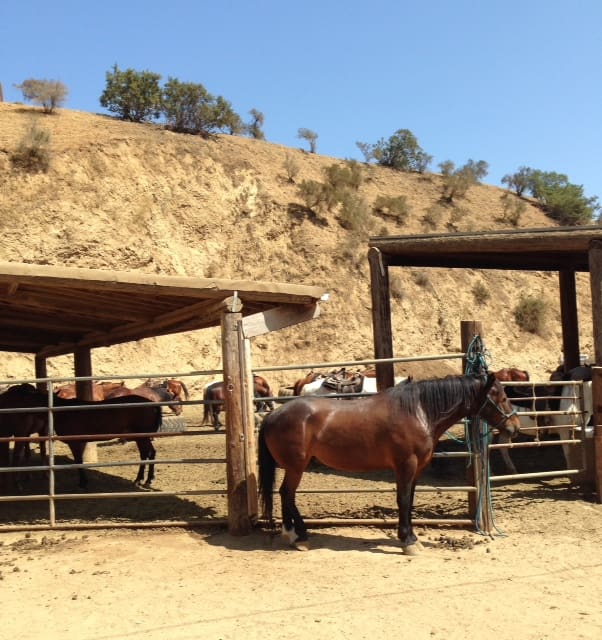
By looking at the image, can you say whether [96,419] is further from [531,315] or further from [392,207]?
[392,207]

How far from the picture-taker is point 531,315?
2997 centimetres

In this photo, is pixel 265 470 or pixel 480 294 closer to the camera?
pixel 265 470

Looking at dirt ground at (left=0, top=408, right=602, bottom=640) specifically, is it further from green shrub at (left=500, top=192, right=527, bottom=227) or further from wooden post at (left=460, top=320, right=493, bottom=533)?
green shrub at (left=500, top=192, right=527, bottom=227)

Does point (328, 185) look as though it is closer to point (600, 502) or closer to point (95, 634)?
point (600, 502)

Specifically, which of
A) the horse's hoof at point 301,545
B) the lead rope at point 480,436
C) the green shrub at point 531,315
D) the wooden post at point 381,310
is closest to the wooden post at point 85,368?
the wooden post at point 381,310

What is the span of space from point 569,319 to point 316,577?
9.03 m

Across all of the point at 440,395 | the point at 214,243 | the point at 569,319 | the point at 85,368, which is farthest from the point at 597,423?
the point at 214,243

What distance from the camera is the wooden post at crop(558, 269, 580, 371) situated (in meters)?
12.5

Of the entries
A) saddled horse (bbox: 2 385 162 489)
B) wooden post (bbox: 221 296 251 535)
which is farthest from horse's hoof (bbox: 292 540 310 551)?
saddled horse (bbox: 2 385 162 489)

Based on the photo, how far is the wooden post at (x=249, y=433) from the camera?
22.2 feet

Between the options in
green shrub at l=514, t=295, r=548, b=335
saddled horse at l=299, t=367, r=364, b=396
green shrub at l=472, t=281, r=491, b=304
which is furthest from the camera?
green shrub at l=472, t=281, r=491, b=304

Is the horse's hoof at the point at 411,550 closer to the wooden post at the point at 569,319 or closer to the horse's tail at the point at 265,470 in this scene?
the horse's tail at the point at 265,470

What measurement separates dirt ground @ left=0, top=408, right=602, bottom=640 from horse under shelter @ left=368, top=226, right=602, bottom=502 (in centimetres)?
170

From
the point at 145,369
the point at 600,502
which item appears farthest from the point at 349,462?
the point at 145,369
